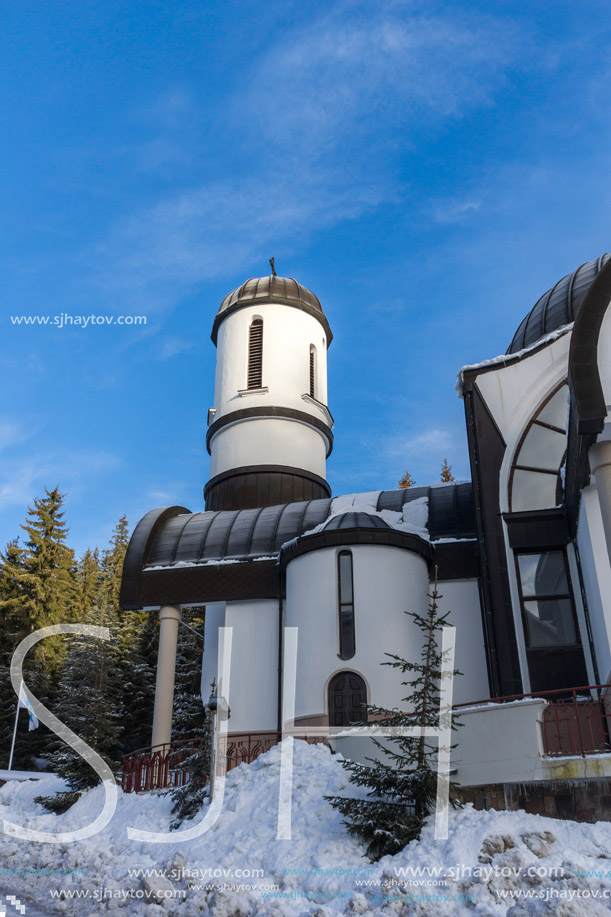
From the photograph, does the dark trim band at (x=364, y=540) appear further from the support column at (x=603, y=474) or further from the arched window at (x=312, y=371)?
the arched window at (x=312, y=371)

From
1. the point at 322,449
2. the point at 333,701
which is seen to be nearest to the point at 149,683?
the point at 322,449

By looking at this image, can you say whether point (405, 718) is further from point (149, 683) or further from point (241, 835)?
point (149, 683)

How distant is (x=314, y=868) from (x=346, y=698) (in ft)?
23.3

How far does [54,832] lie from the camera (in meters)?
12.2

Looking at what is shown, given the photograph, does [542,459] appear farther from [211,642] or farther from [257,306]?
[257,306]

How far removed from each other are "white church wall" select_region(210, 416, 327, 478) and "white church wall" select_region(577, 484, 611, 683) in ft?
40.5

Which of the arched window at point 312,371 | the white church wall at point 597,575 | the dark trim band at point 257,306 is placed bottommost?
the white church wall at point 597,575

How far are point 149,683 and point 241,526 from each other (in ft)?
52.5

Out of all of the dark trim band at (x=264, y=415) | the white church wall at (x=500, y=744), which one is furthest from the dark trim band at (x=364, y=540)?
the dark trim band at (x=264, y=415)

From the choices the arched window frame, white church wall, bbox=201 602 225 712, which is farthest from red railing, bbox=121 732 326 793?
white church wall, bbox=201 602 225 712

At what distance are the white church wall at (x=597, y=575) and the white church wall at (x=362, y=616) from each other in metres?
3.99

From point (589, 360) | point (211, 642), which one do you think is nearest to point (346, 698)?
point (211, 642)

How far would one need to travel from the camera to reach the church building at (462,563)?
489 inches

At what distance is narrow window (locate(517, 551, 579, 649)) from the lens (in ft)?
47.0
